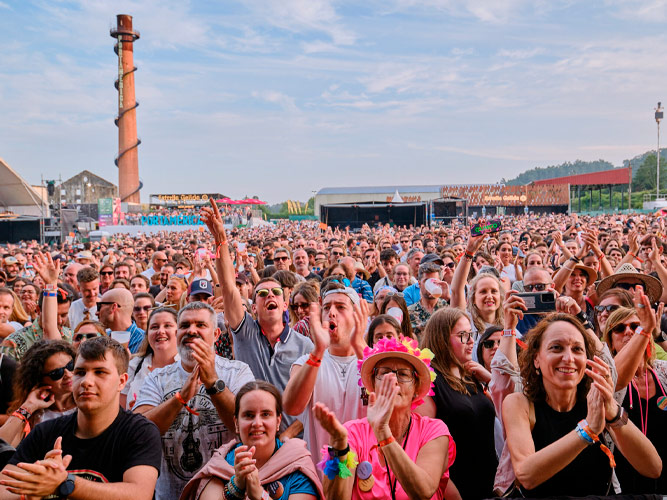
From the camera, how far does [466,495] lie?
2916 mm

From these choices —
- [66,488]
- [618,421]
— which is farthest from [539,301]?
[66,488]

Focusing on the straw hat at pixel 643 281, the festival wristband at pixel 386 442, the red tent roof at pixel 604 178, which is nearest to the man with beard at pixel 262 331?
the festival wristband at pixel 386 442

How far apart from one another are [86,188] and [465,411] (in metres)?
74.8

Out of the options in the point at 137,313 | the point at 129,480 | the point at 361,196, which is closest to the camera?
the point at 129,480

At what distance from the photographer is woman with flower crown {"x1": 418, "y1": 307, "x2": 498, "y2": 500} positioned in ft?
9.69

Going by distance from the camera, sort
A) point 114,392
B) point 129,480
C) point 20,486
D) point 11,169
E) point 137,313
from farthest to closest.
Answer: point 11,169, point 137,313, point 114,392, point 129,480, point 20,486

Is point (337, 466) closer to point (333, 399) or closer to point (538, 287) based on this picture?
point (333, 399)

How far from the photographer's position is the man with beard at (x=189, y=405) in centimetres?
299

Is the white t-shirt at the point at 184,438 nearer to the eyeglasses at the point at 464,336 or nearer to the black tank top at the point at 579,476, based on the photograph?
the eyeglasses at the point at 464,336

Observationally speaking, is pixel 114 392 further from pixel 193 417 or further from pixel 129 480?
pixel 193 417

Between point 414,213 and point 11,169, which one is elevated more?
point 11,169

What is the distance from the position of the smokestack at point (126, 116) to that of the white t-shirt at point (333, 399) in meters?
55.2

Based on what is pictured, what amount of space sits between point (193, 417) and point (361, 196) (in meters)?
53.4

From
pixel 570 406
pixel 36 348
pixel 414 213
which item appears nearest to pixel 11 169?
pixel 414 213
